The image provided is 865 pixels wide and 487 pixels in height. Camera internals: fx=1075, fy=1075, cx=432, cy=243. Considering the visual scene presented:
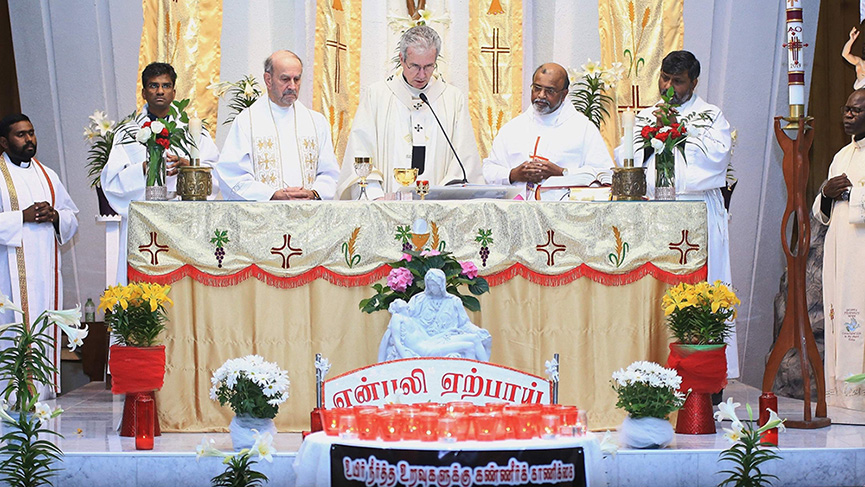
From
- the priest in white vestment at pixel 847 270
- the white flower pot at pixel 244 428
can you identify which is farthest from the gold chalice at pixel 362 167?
the priest in white vestment at pixel 847 270

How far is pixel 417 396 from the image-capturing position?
4.99 metres

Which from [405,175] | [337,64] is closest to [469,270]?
[405,175]

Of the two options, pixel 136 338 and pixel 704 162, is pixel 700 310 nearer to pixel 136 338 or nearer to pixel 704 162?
pixel 704 162

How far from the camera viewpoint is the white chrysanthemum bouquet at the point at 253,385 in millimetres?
5617

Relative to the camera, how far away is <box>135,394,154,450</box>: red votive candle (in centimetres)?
571

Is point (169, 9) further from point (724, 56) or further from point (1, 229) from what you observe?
point (724, 56)

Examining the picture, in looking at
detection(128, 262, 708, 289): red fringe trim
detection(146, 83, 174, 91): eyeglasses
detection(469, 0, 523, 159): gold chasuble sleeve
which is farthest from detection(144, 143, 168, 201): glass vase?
detection(469, 0, 523, 159): gold chasuble sleeve

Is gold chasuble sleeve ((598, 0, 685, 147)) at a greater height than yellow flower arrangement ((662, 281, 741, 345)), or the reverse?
gold chasuble sleeve ((598, 0, 685, 147))

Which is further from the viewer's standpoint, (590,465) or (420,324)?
(420,324)

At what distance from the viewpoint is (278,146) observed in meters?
7.50

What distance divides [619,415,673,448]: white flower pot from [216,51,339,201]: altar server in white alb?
2.70 metres

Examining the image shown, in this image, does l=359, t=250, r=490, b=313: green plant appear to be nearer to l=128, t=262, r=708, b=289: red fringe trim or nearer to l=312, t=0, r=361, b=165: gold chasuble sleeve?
l=128, t=262, r=708, b=289: red fringe trim

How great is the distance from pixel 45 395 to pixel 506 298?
3.74 meters

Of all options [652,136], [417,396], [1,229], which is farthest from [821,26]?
[1,229]
